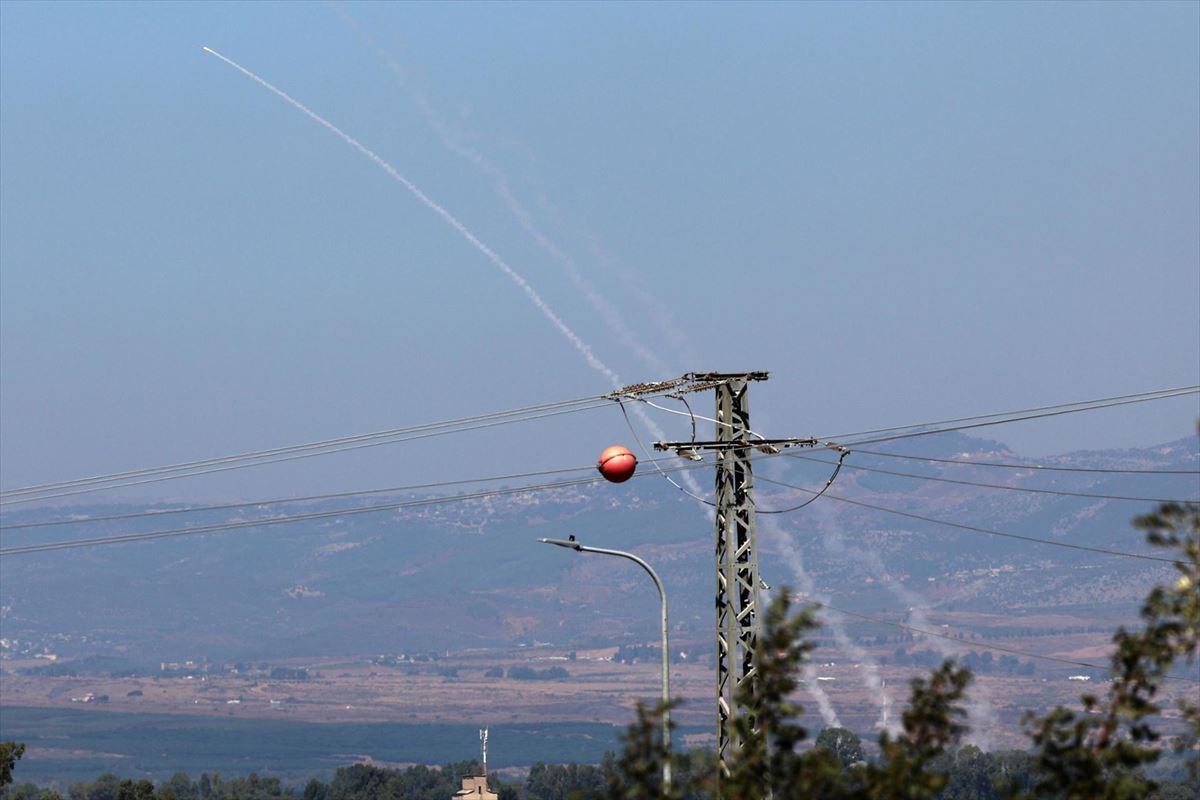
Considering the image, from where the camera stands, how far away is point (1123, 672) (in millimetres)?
18266

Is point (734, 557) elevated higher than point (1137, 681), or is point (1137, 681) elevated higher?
point (734, 557)

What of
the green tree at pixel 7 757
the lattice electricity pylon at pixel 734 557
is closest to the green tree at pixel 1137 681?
the lattice electricity pylon at pixel 734 557

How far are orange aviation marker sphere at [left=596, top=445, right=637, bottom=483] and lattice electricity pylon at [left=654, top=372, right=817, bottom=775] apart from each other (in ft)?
6.13

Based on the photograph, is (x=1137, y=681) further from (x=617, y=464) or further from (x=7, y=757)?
(x=7, y=757)

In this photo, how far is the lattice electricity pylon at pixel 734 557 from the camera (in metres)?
39.2

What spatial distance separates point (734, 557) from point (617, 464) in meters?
3.08

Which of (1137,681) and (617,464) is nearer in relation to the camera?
(1137,681)

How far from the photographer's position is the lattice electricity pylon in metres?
39.2

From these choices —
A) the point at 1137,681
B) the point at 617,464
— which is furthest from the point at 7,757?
the point at 1137,681

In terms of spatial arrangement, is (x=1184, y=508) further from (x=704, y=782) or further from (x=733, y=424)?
(x=733, y=424)

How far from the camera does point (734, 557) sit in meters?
39.9

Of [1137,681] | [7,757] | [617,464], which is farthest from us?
[7,757]

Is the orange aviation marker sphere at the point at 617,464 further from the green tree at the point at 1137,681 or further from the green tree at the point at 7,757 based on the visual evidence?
the green tree at the point at 7,757

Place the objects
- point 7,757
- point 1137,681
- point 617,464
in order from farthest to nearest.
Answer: point 7,757 < point 617,464 < point 1137,681
